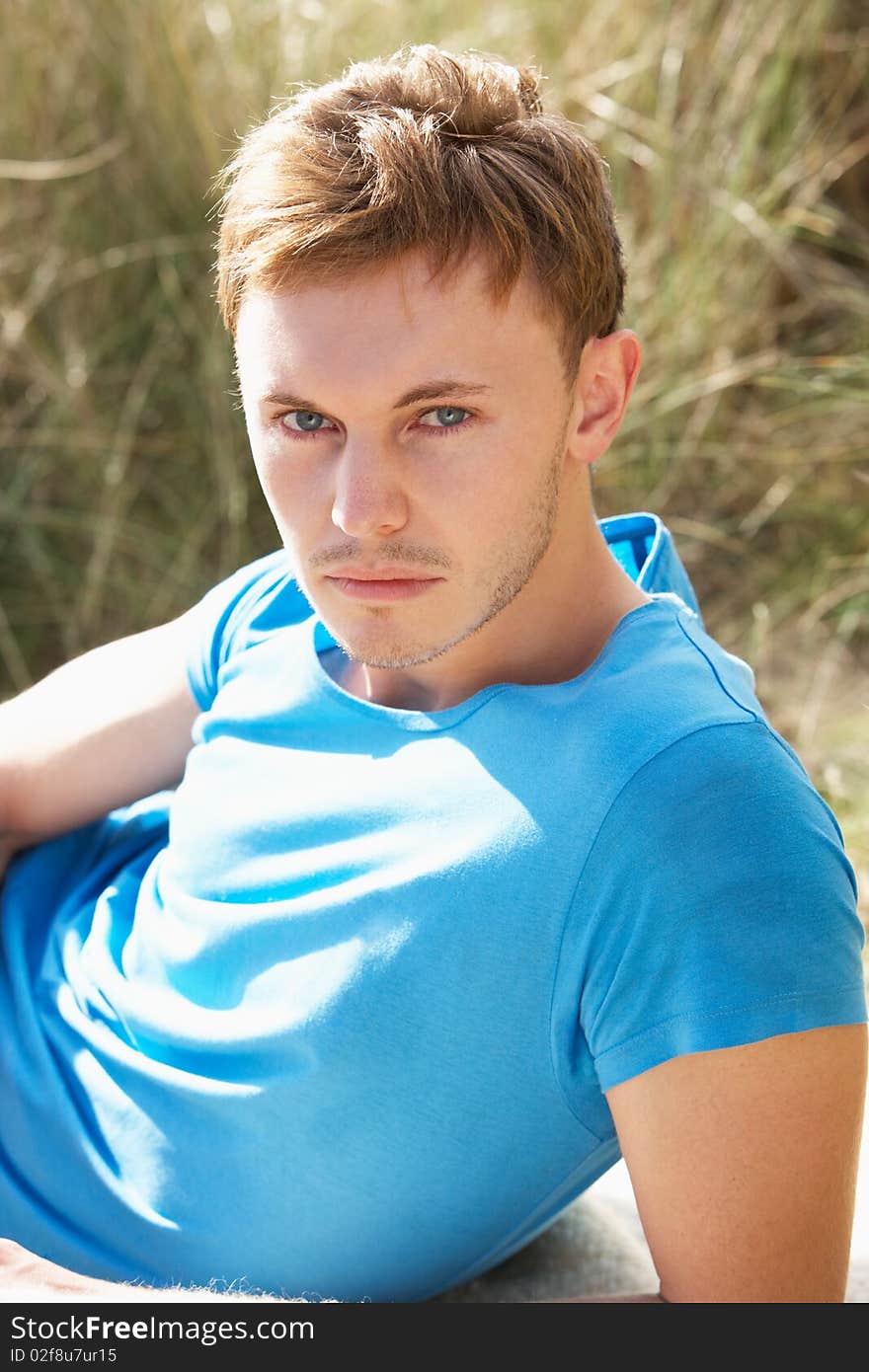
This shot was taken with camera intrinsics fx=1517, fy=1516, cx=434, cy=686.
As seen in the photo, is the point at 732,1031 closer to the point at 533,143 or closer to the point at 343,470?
the point at 343,470

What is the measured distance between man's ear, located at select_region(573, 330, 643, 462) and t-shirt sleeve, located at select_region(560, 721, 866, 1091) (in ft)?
1.28

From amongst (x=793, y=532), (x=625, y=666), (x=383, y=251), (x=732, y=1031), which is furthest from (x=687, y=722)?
(x=793, y=532)

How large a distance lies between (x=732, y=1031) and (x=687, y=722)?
269 millimetres

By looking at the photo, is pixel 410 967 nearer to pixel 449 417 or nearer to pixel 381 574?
pixel 381 574

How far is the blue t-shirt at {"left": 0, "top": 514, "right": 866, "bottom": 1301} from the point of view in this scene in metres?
1.28

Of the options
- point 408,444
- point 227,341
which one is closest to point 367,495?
point 408,444

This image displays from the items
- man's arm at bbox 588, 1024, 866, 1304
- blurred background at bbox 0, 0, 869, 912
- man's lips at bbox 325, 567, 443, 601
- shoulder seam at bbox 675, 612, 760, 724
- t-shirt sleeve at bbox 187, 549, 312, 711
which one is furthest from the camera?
blurred background at bbox 0, 0, 869, 912

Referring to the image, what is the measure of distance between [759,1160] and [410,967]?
0.36 m

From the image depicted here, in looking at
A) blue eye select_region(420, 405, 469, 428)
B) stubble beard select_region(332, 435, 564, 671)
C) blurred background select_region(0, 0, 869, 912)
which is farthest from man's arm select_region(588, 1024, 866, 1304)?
blurred background select_region(0, 0, 869, 912)

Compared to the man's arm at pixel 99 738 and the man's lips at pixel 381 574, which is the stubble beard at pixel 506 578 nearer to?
the man's lips at pixel 381 574

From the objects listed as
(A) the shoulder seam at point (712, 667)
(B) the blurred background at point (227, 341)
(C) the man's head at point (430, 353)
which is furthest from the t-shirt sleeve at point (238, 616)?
(B) the blurred background at point (227, 341)

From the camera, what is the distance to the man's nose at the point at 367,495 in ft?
4.66

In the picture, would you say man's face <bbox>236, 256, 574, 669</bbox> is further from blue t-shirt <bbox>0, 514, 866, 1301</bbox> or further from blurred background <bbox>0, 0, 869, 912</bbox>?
blurred background <bbox>0, 0, 869, 912</bbox>

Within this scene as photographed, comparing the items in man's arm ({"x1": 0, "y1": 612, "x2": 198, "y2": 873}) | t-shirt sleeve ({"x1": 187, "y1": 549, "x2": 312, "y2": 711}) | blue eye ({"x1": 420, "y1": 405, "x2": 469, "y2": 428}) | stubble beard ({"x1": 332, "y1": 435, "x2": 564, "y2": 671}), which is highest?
blue eye ({"x1": 420, "y1": 405, "x2": 469, "y2": 428})
